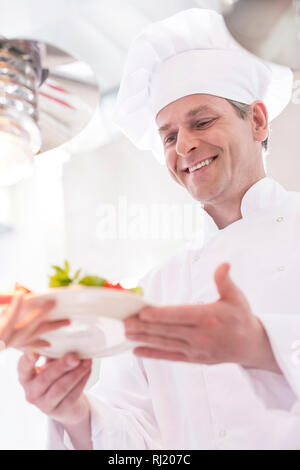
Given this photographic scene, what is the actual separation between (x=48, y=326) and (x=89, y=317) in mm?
52

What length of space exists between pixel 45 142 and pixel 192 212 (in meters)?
1.26

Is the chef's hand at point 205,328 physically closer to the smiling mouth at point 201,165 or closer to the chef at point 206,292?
the chef at point 206,292

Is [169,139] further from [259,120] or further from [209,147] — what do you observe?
[259,120]

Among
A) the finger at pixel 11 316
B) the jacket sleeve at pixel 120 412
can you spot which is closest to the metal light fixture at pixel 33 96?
the finger at pixel 11 316

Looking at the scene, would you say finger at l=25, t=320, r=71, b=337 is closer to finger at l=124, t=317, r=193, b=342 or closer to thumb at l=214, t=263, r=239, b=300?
finger at l=124, t=317, r=193, b=342

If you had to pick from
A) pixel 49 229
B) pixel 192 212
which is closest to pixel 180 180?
pixel 192 212

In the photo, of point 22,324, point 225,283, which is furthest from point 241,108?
point 22,324

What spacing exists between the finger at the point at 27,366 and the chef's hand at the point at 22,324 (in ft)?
0.36

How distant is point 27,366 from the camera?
Answer: 2.76 ft

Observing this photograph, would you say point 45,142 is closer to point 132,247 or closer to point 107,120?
point 107,120

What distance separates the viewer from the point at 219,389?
39.9 inches

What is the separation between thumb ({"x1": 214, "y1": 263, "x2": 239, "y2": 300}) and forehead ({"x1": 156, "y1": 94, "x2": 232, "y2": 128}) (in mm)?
608

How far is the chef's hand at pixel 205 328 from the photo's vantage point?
689mm

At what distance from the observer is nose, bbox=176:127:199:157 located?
1193 mm
